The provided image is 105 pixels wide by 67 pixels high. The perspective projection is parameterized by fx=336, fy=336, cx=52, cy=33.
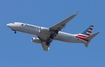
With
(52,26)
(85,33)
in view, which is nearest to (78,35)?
(85,33)

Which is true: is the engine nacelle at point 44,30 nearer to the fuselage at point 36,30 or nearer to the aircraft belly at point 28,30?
the fuselage at point 36,30

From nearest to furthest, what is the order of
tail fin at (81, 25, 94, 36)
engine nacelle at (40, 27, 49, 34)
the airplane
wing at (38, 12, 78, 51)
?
wing at (38, 12, 78, 51) < the airplane < engine nacelle at (40, 27, 49, 34) < tail fin at (81, 25, 94, 36)

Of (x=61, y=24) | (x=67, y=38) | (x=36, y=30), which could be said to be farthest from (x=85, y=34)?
(x=36, y=30)

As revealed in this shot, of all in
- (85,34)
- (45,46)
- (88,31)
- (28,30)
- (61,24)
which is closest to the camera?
(61,24)

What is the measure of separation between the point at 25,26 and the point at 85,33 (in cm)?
1816

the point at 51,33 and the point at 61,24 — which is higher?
the point at 61,24

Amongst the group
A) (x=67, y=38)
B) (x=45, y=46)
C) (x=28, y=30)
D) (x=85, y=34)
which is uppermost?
(x=85, y=34)

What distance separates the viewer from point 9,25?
8756cm

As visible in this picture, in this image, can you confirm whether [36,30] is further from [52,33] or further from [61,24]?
[61,24]

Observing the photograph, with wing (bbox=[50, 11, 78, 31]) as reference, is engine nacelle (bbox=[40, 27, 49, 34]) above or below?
below

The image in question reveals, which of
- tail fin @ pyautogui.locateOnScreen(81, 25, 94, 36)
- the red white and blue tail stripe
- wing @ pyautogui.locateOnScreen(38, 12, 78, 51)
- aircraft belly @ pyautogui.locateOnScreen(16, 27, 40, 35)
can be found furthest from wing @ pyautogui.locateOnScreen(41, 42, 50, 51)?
tail fin @ pyautogui.locateOnScreen(81, 25, 94, 36)

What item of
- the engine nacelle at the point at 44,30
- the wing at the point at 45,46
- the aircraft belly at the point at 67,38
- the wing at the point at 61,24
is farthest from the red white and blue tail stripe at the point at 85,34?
the engine nacelle at the point at 44,30

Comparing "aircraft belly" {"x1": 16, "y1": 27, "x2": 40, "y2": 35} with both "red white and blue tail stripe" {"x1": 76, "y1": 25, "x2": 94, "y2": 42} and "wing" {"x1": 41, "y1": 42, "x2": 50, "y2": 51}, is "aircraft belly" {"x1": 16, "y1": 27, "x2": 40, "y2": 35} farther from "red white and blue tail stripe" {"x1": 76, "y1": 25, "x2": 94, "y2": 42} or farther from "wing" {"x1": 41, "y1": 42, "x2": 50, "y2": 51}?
"red white and blue tail stripe" {"x1": 76, "y1": 25, "x2": 94, "y2": 42}

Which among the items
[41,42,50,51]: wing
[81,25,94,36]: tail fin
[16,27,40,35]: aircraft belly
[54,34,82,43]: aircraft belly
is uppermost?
[81,25,94,36]: tail fin
